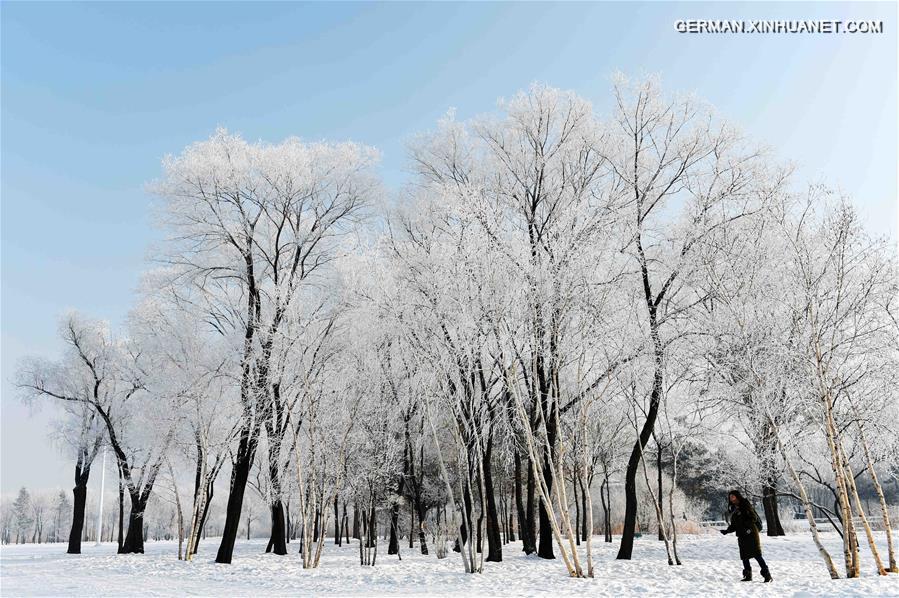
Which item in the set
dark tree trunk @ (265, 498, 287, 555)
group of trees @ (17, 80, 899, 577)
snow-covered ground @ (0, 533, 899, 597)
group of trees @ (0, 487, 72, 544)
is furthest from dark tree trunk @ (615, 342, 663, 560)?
group of trees @ (0, 487, 72, 544)

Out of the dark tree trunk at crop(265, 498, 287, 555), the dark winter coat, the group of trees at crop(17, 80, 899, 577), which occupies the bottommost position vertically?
the dark tree trunk at crop(265, 498, 287, 555)

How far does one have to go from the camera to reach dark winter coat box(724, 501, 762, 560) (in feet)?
34.1

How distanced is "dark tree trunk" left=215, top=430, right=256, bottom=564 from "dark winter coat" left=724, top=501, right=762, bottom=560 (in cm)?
1227

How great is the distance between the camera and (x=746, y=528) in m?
10.5

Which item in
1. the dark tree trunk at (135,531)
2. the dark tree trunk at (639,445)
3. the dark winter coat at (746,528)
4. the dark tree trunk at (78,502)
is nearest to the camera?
the dark winter coat at (746,528)

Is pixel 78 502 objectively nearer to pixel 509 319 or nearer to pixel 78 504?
pixel 78 504

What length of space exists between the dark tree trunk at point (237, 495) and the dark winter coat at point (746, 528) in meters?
12.3

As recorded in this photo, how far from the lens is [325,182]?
737 inches

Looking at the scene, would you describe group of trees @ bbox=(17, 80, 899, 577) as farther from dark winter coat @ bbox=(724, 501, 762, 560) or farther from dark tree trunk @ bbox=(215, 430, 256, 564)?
dark winter coat @ bbox=(724, 501, 762, 560)

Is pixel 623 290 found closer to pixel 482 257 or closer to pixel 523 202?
pixel 482 257

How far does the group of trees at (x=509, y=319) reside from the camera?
11.3 m

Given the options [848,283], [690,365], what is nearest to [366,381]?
[690,365]

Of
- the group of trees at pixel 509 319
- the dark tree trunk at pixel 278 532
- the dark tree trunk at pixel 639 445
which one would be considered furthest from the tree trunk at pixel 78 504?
the dark tree trunk at pixel 639 445

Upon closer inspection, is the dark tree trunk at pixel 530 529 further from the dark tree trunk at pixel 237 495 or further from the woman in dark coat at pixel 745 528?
the dark tree trunk at pixel 237 495
